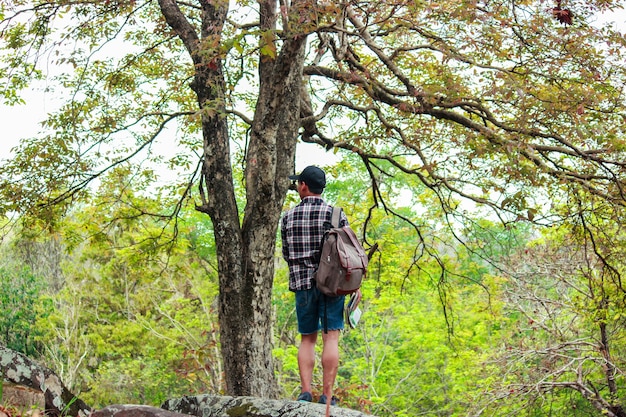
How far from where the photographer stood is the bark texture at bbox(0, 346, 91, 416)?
3971 millimetres

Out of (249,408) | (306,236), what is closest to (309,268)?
(306,236)

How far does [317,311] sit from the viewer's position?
5031mm

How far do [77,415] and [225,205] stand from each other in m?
3.08

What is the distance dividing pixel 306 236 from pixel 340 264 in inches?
16.1

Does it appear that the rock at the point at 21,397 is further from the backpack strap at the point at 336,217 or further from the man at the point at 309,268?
the backpack strap at the point at 336,217

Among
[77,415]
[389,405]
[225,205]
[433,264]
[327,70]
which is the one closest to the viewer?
[77,415]

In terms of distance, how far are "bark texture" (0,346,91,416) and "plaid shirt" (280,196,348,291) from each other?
1726mm

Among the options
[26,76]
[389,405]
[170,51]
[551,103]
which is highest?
[170,51]

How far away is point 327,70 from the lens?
8.21 m

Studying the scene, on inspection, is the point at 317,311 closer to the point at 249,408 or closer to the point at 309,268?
the point at 309,268

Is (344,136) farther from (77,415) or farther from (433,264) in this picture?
(77,415)

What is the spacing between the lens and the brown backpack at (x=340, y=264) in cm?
477

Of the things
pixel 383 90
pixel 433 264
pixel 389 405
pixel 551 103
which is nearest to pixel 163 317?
pixel 389 405

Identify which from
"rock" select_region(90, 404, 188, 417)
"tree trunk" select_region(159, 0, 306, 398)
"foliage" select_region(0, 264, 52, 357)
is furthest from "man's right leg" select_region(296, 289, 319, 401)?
"foliage" select_region(0, 264, 52, 357)
